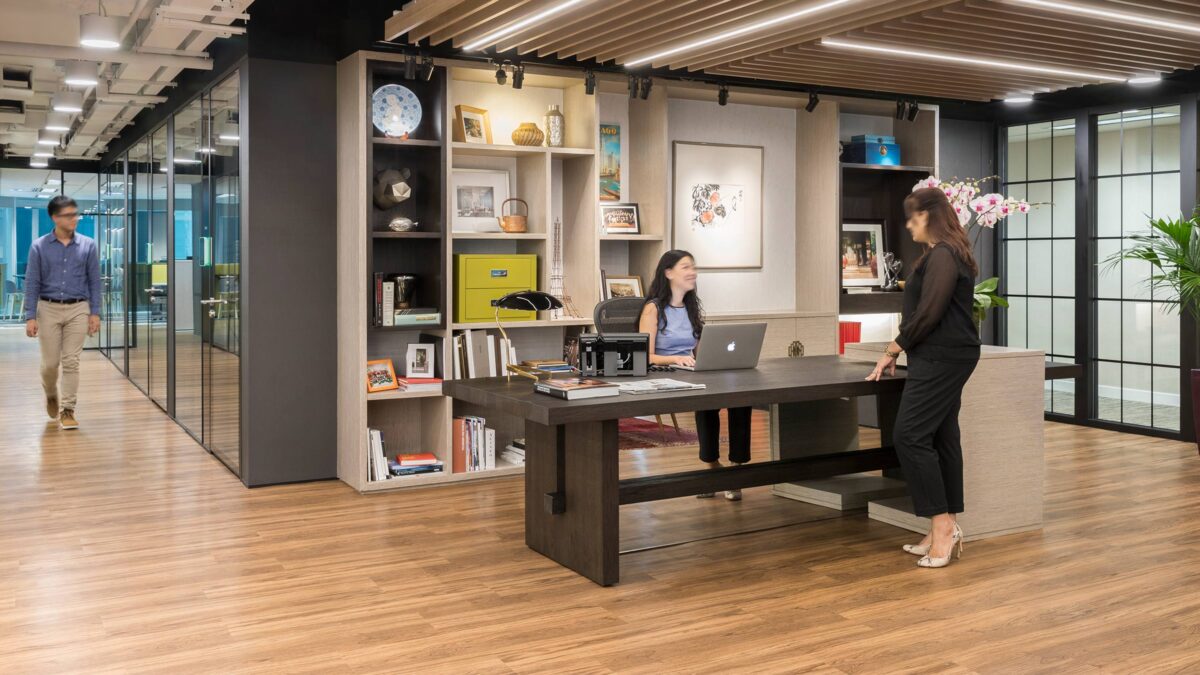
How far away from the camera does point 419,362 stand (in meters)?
6.51

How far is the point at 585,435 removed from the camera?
179 inches

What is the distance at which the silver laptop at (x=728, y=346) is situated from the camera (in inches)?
204

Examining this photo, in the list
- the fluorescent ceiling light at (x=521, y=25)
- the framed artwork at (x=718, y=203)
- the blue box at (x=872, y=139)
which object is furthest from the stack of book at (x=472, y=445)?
the blue box at (x=872, y=139)

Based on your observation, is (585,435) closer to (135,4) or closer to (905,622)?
(905,622)

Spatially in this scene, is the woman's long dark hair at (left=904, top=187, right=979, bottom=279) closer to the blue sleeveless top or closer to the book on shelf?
the book on shelf

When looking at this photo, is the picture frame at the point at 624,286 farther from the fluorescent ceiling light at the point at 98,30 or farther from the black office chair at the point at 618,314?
the fluorescent ceiling light at the point at 98,30

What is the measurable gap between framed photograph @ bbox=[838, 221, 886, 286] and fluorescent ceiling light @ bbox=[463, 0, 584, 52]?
3.72 m

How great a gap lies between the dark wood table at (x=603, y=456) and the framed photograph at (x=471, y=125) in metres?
2.19

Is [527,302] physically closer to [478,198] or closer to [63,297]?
[478,198]

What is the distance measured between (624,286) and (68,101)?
4.76 metres

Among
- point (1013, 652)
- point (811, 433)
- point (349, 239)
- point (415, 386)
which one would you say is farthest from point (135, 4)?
point (1013, 652)

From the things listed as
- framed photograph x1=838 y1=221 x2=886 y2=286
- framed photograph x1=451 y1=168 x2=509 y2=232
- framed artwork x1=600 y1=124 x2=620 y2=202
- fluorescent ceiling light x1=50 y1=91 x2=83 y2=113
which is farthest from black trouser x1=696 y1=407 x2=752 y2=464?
fluorescent ceiling light x1=50 y1=91 x2=83 y2=113

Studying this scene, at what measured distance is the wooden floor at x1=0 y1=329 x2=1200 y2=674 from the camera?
12.0 ft

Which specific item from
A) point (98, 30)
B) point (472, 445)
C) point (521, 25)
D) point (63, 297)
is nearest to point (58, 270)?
point (63, 297)
